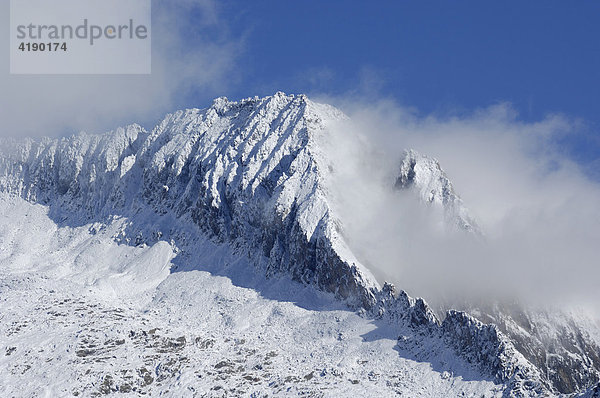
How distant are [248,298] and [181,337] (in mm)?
20490

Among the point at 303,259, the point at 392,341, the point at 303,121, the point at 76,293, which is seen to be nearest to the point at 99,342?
the point at 76,293

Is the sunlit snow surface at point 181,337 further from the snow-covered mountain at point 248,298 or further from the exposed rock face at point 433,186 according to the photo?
the exposed rock face at point 433,186

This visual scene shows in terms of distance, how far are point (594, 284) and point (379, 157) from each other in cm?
6768

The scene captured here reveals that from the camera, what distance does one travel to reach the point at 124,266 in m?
171

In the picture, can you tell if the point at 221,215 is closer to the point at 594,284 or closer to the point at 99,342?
the point at 99,342

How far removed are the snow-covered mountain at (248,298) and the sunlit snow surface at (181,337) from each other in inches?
15.4

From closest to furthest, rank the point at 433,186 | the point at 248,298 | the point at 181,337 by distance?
the point at 181,337, the point at 248,298, the point at 433,186

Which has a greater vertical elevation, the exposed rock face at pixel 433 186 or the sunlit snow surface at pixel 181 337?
the exposed rock face at pixel 433 186

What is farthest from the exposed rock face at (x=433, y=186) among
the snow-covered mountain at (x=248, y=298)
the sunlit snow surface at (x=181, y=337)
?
the sunlit snow surface at (x=181, y=337)

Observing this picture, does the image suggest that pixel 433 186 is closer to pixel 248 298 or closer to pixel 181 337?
pixel 248 298

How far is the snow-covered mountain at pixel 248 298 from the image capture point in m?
126

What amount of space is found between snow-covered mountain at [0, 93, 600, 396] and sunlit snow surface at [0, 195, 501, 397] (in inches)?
15.4

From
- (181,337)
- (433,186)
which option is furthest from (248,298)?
(433,186)

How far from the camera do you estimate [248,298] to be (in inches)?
6078
